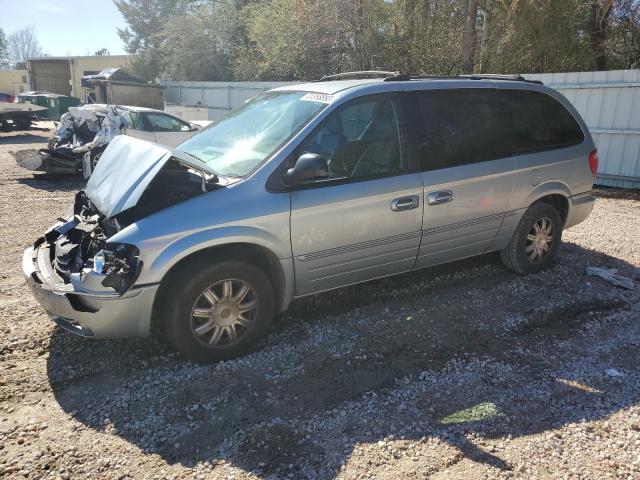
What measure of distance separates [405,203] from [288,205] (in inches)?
40.7

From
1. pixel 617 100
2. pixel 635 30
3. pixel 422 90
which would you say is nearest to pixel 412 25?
Result: pixel 635 30

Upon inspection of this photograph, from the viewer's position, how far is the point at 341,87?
4.01 m

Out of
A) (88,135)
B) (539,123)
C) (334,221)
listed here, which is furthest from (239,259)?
(88,135)

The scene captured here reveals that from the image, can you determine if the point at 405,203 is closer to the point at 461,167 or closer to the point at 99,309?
the point at 461,167

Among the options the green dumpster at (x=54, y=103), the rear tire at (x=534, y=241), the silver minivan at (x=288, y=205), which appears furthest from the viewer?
the green dumpster at (x=54, y=103)

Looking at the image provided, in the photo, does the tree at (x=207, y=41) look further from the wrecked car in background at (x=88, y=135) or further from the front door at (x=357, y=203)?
the front door at (x=357, y=203)

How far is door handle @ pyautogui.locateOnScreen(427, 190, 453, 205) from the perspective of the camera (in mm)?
4121

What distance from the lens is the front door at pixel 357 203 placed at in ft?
12.0

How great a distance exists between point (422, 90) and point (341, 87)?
74cm

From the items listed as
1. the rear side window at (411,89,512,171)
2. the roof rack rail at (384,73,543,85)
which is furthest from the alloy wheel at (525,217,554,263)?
the roof rack rail at (384,73,543,85)

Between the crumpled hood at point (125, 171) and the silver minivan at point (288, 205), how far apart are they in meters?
0.02

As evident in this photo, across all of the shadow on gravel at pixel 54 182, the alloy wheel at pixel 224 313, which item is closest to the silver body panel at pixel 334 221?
the alloy wheel at pixel 224 313

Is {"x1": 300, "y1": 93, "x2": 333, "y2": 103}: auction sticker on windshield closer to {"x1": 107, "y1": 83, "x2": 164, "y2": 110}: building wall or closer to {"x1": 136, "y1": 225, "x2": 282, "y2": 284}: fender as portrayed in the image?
{"x1": 136, "y1": 225, "x2": 282, "y2": 284}: fender

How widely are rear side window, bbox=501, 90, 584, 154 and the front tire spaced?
2.85 m
